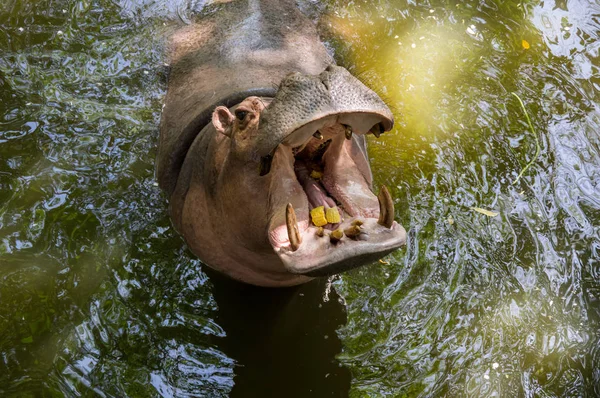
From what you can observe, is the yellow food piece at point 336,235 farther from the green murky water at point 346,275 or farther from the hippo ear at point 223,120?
the green murky water at point 346,275

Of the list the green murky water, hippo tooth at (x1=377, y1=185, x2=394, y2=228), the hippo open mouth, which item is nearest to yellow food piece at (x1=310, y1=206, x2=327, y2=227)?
the hippo open mouth

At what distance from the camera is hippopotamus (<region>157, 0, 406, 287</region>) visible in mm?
3629

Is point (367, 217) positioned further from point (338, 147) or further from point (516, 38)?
point (516, 38)

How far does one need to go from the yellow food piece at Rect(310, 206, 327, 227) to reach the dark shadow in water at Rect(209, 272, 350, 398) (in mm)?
1244

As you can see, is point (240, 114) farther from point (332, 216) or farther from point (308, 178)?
point (332, 216)

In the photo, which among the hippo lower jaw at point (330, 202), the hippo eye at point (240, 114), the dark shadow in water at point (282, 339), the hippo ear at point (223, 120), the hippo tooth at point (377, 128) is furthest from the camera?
the dark shadow in water at point (282, 339)

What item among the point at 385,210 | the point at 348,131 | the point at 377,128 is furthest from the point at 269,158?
the point at 385,210

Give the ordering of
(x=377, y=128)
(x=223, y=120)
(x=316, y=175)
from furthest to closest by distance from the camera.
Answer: (x=223, y=120) → (x=316, y=175) → (x=377, y=128)

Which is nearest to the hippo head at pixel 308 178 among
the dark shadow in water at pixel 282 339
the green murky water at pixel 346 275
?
the dark shadow in water at pixel 282 339

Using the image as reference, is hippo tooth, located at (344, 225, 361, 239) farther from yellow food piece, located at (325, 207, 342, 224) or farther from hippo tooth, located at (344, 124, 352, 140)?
hippo tooth, located at (344, 124, 352, 140)

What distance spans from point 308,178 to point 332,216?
0.42 m

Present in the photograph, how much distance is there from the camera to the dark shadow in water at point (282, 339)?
4590 millimetres

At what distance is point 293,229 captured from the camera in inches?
144

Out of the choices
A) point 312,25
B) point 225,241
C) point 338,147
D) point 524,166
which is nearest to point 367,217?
A: point 338,147
